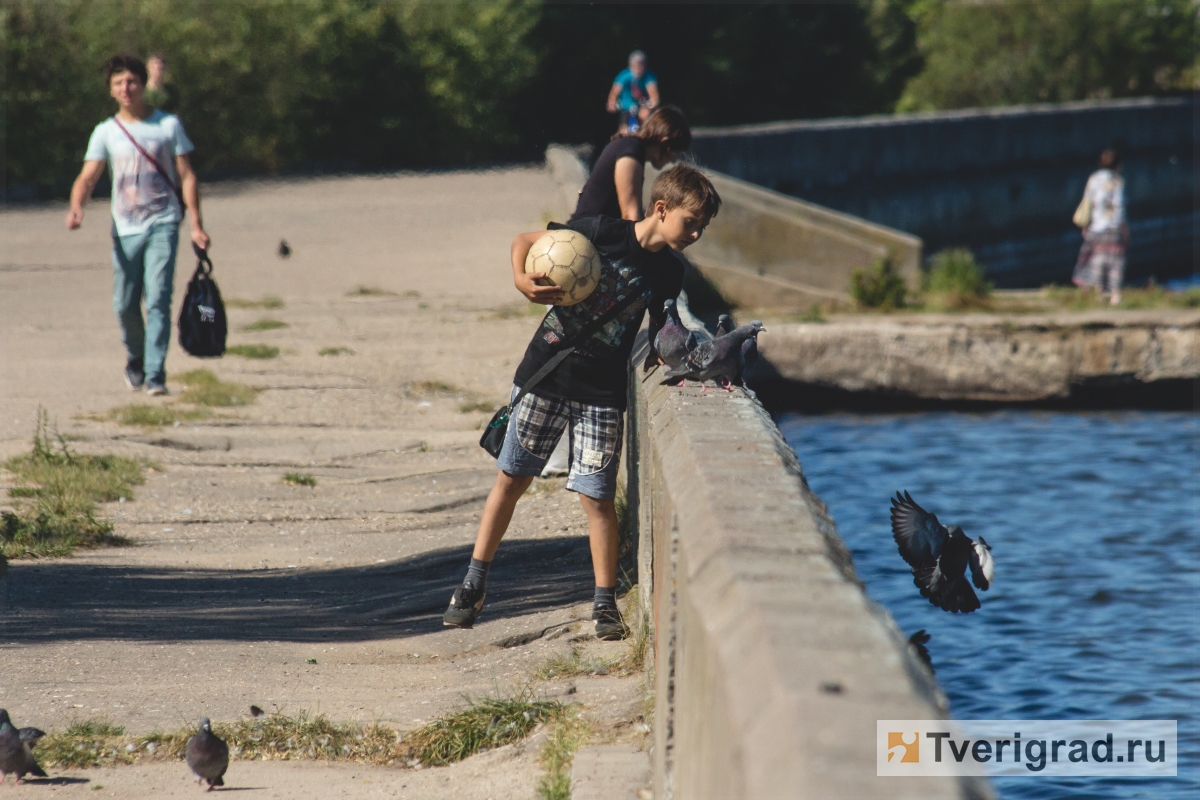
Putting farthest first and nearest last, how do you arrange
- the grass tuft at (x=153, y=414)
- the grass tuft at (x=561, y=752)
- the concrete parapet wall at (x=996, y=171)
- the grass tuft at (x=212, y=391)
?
1. the concrete parapet wall at (x=996, y=171)
2. the grass tuft at (x=212, y=391)
3. the grass tuft at (x=153, y=414)
4. the grass tuft at (x=561, y=752)

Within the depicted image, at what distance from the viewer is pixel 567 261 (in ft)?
13.7

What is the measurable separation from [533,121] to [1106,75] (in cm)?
1642

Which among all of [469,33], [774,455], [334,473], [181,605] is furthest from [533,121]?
[774,455]

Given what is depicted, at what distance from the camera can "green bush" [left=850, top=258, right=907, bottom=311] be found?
16.0 meters

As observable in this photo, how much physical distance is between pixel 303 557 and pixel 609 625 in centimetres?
214

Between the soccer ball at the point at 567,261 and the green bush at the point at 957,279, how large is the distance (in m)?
12.7

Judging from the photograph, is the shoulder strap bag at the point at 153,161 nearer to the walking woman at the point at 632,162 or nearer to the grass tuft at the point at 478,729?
the walking woman at the point at 632,162

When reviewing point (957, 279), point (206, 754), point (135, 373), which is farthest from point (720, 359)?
point (957, 279)

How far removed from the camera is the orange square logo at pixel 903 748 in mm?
1813

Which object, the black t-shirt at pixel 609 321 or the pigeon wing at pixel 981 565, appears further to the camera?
the black t-shirt at pixel 609 321

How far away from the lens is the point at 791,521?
2732mm

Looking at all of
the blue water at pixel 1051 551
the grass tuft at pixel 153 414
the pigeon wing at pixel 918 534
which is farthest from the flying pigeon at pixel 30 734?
the grass tuft at pixel 153 414

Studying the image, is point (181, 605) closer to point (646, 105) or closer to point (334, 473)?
point (334, 473)

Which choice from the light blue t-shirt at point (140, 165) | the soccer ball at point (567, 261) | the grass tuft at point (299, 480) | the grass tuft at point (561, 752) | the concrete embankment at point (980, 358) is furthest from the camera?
the concrete embankment at point (980, 358)
